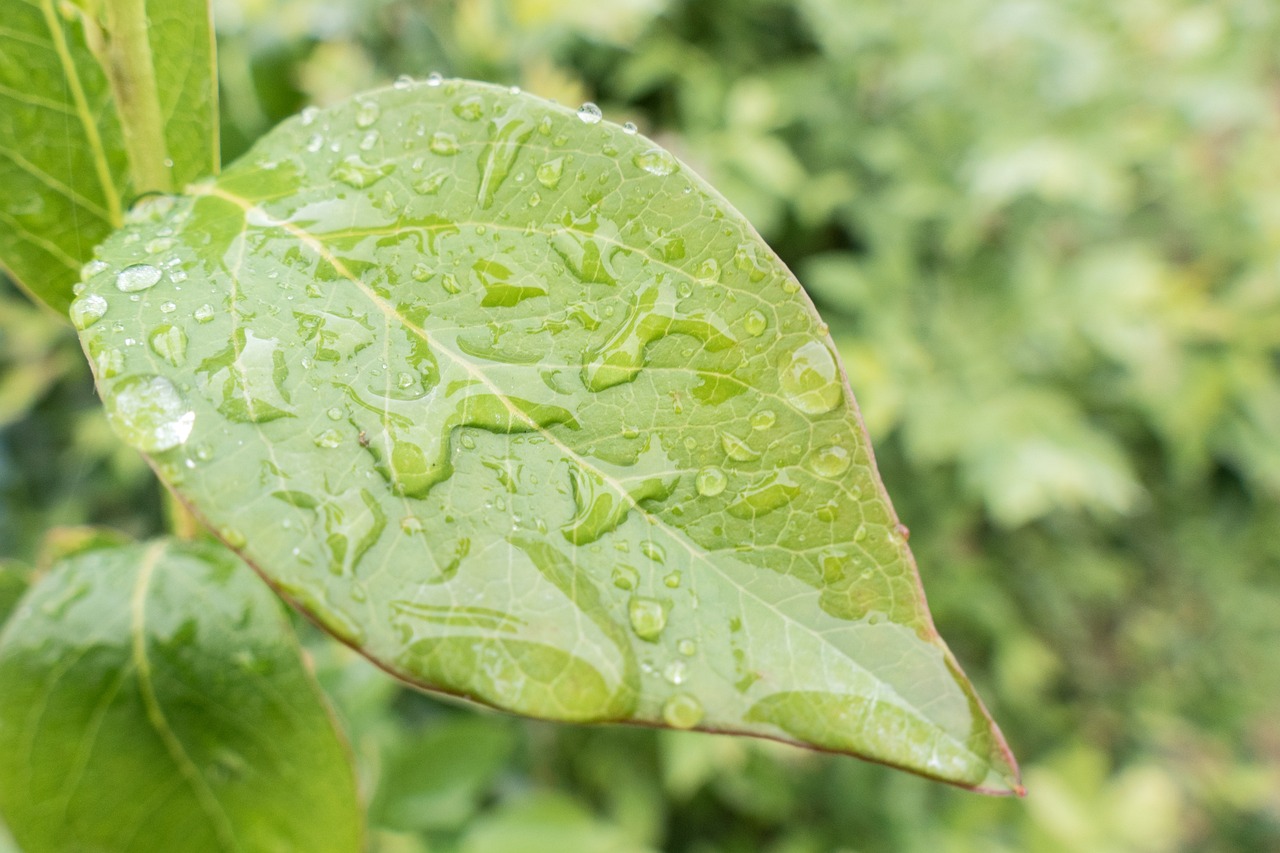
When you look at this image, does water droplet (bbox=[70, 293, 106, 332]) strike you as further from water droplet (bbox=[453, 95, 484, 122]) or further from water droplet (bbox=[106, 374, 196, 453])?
water droplet (bbox=[453, 95, 484, 122])

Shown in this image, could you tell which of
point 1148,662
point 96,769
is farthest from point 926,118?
point 96,769

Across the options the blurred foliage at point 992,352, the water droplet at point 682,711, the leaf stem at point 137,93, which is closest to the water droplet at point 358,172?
the leaf stem at point 137,93

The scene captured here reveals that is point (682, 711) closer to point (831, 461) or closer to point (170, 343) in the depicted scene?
point (831, 461)

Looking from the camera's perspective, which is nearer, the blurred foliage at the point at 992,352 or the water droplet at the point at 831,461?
the water droplet at the point at 831,461

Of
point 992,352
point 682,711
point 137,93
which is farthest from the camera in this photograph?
point 992,352

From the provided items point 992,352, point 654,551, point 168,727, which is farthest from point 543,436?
point 992,352

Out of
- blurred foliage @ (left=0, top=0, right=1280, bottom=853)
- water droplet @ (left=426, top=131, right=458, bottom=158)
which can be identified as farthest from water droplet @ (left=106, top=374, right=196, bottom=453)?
blurred foliage @ (left=0, top=0, right=1280, bottom=853)

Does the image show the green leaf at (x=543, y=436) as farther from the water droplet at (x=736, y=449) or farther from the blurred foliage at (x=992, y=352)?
the blurred foliage at (x=992, y=352)
